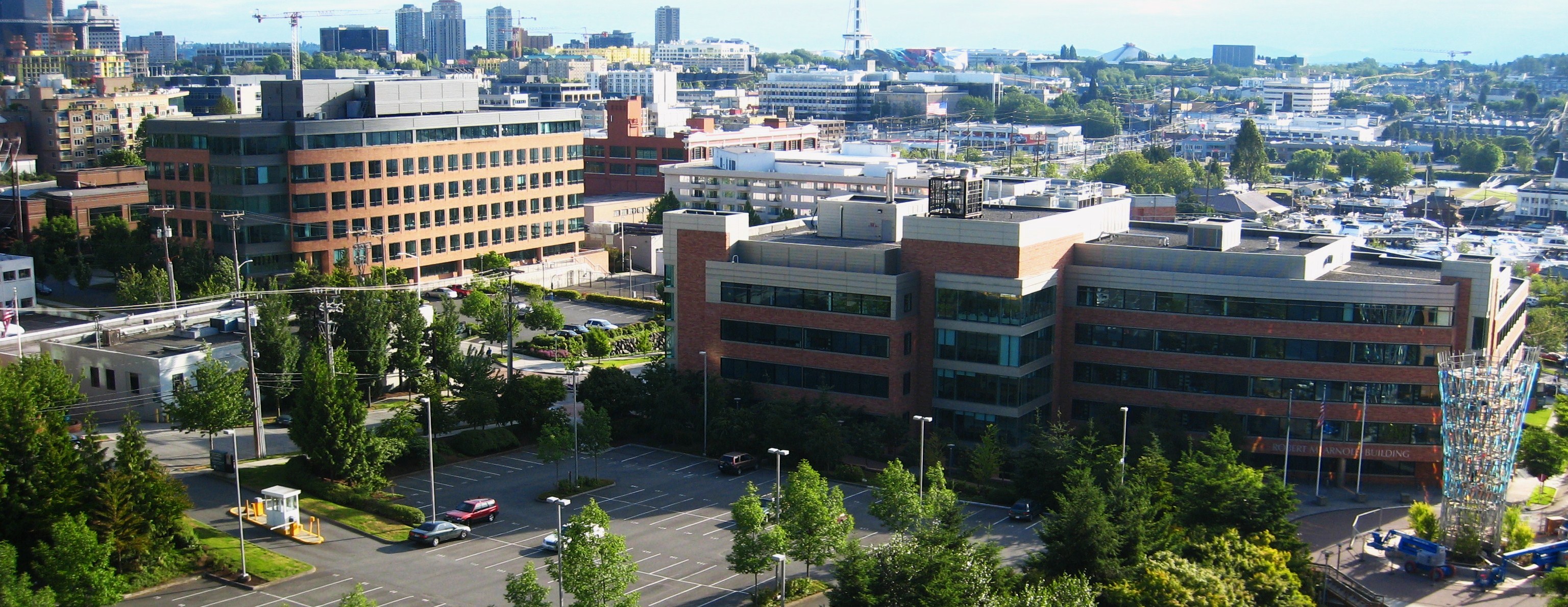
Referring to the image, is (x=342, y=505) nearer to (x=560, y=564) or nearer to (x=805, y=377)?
(x=560, y=564)

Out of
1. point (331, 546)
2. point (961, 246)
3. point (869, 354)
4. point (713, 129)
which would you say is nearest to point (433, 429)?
point (331, 546)

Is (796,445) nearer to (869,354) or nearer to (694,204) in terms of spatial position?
(869,354)

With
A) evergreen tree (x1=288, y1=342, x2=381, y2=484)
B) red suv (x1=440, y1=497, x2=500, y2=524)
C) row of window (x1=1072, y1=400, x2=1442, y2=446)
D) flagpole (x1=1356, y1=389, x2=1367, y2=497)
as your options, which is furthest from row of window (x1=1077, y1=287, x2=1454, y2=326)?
evergreen tree (x1=288, y1=342, x2=381, y2=484)

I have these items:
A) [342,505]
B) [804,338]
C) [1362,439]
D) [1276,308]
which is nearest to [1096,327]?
[1276,308]

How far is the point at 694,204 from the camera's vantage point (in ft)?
522

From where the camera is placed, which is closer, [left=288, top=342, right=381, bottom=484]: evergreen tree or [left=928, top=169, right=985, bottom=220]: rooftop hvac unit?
[left=288, top=342, right=381, bottom=484]: evergreen tree

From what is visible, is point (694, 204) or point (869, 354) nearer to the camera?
point (869, 354)

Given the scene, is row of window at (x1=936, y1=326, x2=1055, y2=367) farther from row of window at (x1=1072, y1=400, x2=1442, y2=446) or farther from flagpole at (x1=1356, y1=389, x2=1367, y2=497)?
flagpole at (x1=1356, y1=389, x2=1367, y2=497)

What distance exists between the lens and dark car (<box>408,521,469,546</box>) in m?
62.0

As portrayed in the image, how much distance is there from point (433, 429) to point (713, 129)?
119 meters

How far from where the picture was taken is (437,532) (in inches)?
2447

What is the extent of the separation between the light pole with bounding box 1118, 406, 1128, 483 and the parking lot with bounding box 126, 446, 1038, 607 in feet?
15.9

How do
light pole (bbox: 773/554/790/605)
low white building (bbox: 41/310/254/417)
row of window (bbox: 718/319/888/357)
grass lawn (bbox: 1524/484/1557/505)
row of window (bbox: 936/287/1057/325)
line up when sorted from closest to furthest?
1. light pole (bbox: 773/554/790/605)
2. grass lawn (bbox: 1524/484/1557/505)
3. row of window (bbox: 936/287/1057/325)
4. row of window (bbox: 718/319/888/357)
5. low white building (bbox: 41/310/254/417)

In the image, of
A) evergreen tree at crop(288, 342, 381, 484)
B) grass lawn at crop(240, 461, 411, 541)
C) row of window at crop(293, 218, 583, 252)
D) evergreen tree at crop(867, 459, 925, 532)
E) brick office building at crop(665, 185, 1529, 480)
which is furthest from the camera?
row of window at crop(293, 218, 583, 252)
